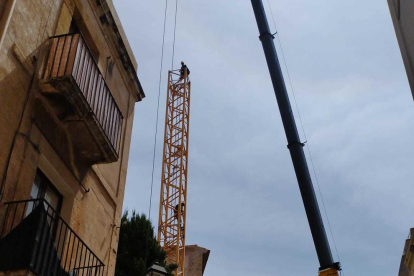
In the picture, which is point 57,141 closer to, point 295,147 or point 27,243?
point 27,243

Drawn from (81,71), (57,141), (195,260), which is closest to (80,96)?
(81,71)

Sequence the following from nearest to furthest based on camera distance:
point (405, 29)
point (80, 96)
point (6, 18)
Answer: point (6, 18), point (405, 29), point (80, 96)

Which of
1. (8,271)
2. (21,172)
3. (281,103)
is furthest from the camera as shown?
(281,103)

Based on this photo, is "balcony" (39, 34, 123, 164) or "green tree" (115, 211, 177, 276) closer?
"balcony" (39, 34, 123, 164)

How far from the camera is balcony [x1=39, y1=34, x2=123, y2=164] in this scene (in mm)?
8656

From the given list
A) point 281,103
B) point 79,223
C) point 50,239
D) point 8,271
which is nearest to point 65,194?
point 79,223

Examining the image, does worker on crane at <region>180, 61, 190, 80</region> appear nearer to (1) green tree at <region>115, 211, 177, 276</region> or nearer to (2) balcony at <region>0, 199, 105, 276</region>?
(1) green tree at <region>115, 211, 177, 276</region>

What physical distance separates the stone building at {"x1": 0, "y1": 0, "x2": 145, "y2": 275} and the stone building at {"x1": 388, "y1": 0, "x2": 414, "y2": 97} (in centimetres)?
→ 525

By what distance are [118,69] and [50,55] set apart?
360 centimetres

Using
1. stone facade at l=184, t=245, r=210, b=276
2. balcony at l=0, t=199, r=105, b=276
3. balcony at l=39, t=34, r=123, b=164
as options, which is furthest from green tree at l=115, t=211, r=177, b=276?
stone facade at l=184, t=245, r=210, b=276

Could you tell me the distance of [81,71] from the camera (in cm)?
912

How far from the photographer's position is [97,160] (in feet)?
33.7

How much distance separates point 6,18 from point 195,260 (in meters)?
33.9

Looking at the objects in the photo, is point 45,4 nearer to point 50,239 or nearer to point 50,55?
point 50,55
